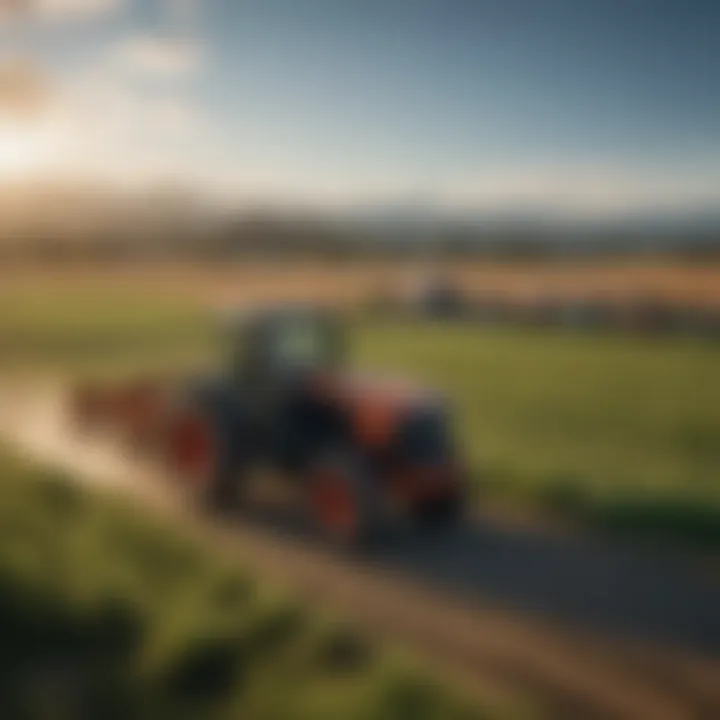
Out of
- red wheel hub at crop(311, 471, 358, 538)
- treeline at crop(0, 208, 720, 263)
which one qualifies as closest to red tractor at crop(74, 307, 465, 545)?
red wheel hub at crop(311, 471, 358, 538)

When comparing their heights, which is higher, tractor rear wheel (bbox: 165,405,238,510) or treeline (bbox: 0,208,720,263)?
treeline (bbox: 0,208,720,263)

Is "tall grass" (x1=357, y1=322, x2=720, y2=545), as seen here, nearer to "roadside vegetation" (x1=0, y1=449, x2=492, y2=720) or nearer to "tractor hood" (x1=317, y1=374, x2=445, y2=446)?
"tractor hood" (x1=317, y1=374, x2=445, y2=446)

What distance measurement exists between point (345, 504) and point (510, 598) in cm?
46

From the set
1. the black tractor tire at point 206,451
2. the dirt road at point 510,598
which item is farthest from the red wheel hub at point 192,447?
the dirt road at point 510,598

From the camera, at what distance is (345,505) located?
2.39 metres

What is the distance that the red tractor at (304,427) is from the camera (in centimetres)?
236

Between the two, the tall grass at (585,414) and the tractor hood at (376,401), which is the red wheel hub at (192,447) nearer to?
the tractor hood at (376,401)

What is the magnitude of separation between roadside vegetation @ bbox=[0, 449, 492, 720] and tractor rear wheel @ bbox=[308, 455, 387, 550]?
0.26m

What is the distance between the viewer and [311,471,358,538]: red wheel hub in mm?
2385

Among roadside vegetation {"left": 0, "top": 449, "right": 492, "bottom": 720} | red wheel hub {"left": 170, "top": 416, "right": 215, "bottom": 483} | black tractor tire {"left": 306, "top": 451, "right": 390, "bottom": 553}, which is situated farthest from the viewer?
red wheel hub {"left": 170, "top": 416, "right": 215, "bottom": 483}

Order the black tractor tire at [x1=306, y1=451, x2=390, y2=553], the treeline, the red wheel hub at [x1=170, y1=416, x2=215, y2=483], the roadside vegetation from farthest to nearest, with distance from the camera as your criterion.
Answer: the red wheel hub at [x1=170, y1=416, x2=215, y2=483] < the black tractor tire at [x1=306, y1=451, x2=390, y2=553] < the treeline < the roadside vegetation

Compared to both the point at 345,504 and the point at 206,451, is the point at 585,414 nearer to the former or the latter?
the point at 345,504

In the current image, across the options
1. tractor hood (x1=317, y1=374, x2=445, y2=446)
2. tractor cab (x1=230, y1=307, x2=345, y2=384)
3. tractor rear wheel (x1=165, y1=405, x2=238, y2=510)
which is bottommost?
tractor rear wheel (x1=165, y1=405, x2=238, y2=510)

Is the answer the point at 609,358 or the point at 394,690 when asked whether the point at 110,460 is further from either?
the point at 609,358
